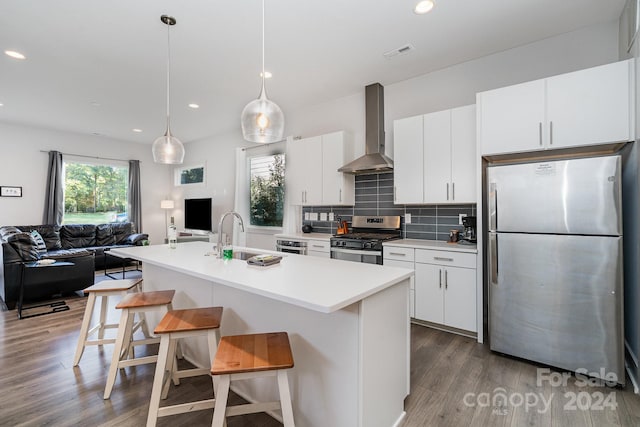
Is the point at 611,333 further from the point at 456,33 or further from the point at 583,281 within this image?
the point at 456,33

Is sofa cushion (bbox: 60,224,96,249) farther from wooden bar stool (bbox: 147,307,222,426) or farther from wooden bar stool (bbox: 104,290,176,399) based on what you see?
wooden bar stool (bbox: 147,307,222,426)

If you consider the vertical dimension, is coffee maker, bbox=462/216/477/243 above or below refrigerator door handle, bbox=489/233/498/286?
above

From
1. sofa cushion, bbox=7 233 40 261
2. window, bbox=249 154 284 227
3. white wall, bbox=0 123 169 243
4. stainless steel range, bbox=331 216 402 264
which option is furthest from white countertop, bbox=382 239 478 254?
white wall, bbox=0 123 169 243

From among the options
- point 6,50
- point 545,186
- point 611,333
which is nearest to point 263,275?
point 545,186

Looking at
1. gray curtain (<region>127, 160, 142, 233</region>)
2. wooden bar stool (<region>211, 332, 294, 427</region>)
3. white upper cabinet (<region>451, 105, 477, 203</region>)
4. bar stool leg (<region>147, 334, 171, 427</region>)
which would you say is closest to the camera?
wooden bar stool (<region>211, 332, 294, 427</region>)

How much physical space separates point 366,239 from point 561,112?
80.7 inches

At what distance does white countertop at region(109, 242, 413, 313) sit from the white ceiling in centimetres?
201

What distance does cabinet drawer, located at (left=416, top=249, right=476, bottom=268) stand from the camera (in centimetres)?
274

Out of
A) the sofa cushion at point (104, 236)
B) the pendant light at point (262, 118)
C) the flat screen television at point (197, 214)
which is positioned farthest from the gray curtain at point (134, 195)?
the pendant light at point (262, 118)

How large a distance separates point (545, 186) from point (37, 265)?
220 inches

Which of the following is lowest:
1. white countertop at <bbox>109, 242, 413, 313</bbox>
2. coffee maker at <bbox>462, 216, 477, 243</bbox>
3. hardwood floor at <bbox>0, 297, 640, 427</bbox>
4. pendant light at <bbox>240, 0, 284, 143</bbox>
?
hardwood floor at <bbox>0, 297, 640, 427</bbox>

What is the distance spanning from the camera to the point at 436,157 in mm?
3129

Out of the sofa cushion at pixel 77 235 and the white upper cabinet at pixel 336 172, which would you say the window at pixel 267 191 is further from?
the sofa cushion at pixel 77 235

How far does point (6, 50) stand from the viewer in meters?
2.97
